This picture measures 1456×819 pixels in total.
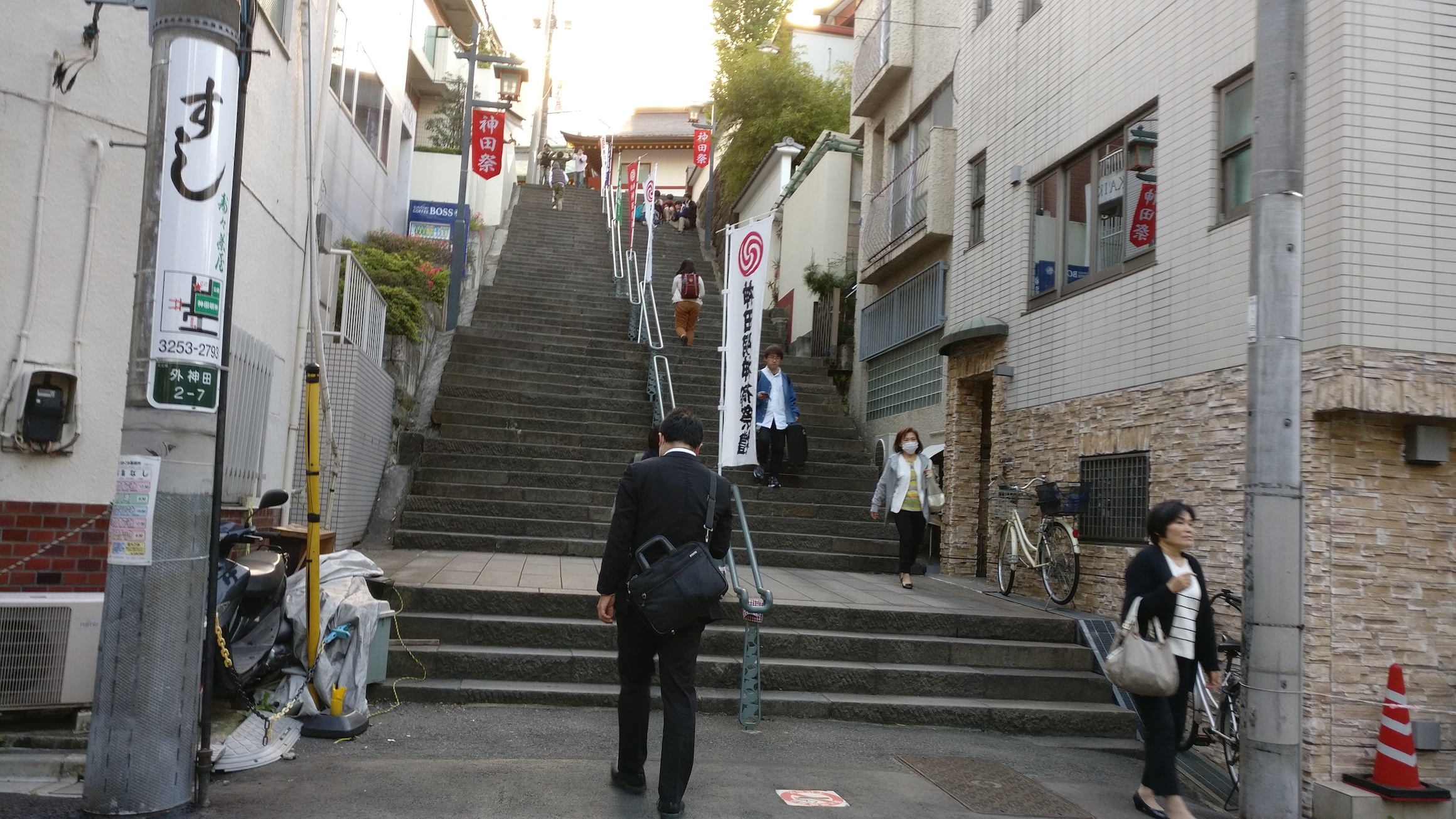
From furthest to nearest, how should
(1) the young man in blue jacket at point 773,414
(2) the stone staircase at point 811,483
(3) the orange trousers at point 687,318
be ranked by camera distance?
1. (3) the orange trousers at point 687,318
2. (1) the young man in blue jacket at point 773,414
3. (2) the stone staircase at point 811,483

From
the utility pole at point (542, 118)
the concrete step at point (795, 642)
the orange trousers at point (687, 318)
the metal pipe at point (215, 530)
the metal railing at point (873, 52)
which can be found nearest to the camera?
the metal pipe at point (215, 530)

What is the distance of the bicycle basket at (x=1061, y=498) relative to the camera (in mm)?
9383

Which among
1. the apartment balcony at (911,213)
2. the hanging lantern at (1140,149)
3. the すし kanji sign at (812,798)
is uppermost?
the apartment balcony at (911,213)

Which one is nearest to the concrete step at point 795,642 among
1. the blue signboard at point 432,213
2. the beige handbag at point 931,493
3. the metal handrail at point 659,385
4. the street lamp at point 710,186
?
the beige handbag at point 931,493

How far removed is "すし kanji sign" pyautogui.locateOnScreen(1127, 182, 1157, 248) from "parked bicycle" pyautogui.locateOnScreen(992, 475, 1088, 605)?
2.20 meters

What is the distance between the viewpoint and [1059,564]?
9.58 meters

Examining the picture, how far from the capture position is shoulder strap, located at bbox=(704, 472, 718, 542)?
5.25 metres

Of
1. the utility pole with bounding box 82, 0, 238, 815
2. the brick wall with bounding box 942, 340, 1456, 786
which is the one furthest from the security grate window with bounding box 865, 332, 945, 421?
the utility pole with bounding box 82, 0, 238, 815

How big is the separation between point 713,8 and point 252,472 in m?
29.8

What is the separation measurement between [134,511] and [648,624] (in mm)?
2274

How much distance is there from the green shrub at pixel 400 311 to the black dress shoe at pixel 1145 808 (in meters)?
9.49

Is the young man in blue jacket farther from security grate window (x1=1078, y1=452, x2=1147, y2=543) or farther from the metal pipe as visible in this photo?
the metal pipe

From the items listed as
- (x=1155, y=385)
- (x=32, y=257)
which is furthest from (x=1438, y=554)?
(x=32, y=257)

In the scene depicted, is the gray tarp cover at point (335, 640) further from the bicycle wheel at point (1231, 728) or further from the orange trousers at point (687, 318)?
the orange trousers at point (687, 318)
